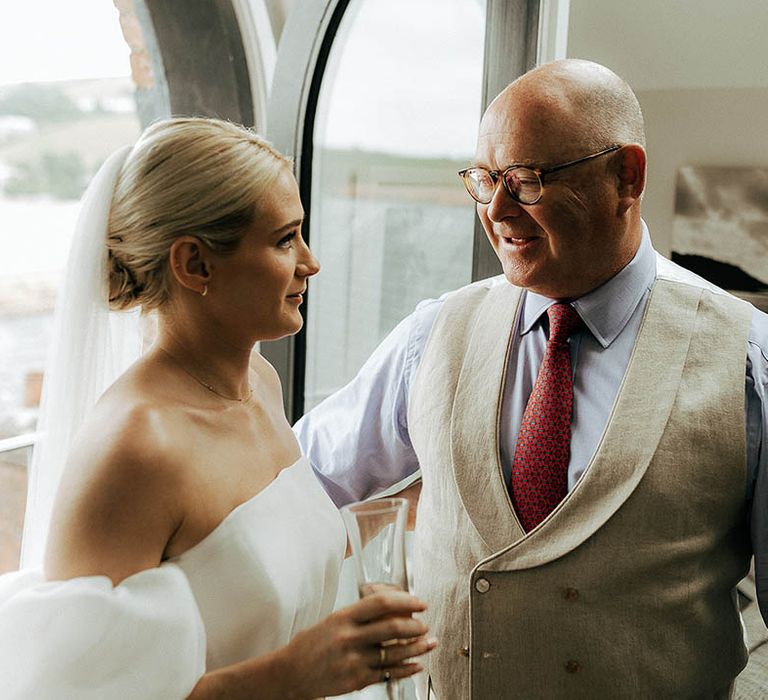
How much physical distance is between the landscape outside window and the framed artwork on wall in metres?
1.86

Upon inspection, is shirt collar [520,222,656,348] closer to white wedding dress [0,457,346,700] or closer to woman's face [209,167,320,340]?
woman's face [209,167,320,340]

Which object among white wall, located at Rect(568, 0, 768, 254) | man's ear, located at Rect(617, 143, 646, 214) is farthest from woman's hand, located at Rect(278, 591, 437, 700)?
white wall, located at Rect(568, 0, 768, 254)

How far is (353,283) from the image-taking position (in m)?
3.84

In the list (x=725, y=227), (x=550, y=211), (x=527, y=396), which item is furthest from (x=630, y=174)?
(x=725, y=227)

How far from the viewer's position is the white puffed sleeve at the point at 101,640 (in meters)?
1.23

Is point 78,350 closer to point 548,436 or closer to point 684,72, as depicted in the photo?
point 548,436

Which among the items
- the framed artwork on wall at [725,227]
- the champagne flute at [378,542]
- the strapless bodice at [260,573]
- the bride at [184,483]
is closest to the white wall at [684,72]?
the framed artwork on wall at [725,227]

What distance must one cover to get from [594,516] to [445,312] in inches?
20.4

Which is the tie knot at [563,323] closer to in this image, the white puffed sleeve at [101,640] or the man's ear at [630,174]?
the man's ear at [630,174]

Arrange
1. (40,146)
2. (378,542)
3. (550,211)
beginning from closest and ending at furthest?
(378,542) → (550,211) → (40,146)

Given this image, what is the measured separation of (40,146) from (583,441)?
290 centimetres

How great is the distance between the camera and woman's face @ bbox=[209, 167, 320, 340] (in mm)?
1461

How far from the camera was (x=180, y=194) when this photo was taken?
141 centimetres

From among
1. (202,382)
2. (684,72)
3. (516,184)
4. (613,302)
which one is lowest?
(202,382)
